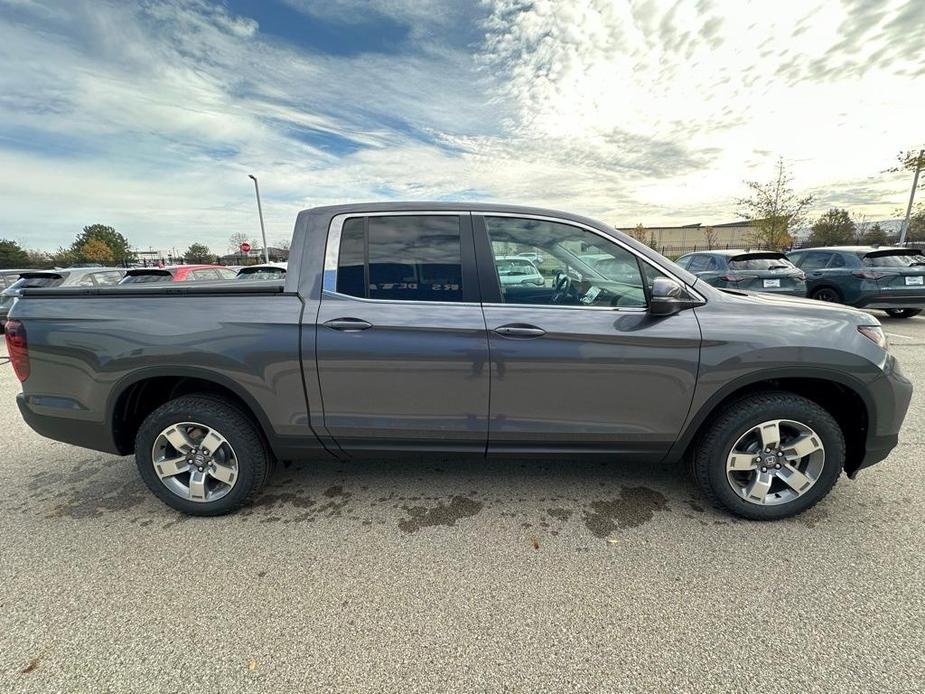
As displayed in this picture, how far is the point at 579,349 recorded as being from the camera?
7.67 feet

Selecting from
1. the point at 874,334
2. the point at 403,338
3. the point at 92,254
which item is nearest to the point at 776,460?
the point at 874,334

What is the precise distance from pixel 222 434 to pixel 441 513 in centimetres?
138

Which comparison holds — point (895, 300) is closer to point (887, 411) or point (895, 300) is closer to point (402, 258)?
point (887, 411)

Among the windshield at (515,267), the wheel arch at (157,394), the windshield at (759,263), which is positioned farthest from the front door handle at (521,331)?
the windshield at (759,263)

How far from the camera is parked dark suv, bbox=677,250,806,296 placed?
8562 mm

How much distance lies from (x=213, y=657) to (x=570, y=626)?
1463mm

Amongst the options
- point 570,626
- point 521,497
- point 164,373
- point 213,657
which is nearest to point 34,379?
point 164,373

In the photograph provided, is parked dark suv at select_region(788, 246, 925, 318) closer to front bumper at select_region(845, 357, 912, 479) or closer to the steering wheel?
front bumper at select_region(845, 357, 912, 479)

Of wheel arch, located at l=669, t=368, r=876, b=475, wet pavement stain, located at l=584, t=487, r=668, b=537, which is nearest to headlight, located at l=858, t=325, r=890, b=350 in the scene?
wheel arch, located at l=669, t=368, r=876, b=475

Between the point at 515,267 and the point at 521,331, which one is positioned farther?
the point at 515,267

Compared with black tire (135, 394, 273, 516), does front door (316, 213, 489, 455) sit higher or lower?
higher

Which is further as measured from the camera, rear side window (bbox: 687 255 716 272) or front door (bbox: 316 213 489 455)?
rear side window (bbox: 687 255 716 272)

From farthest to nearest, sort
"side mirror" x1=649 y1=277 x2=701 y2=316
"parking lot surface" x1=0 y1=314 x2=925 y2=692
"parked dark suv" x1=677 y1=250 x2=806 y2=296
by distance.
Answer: "parked dark suv" x1=677 y1=250 x2=806 y2=296 → "side mirror" x1=649 y1=277 x2=701 y2=316 → "parking lot surface" x1=0 y1=314 x2=925 y2=692

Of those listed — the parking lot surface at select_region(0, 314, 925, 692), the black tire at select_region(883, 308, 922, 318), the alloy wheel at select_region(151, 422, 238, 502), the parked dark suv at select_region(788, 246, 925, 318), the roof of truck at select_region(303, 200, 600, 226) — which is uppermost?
the roof of truck at select_region(303, 200, 600, 226)
